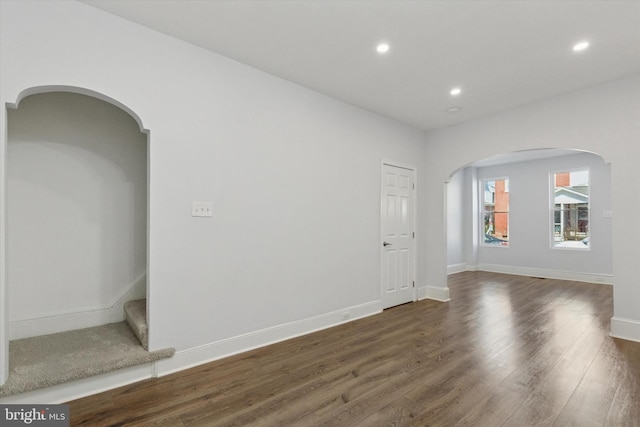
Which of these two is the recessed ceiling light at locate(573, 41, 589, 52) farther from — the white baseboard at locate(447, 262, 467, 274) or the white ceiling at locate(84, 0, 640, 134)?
the white baseboard at locate(447, 262, 467, 274)

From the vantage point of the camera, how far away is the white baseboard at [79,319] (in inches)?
109

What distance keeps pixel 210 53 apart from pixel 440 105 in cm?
302

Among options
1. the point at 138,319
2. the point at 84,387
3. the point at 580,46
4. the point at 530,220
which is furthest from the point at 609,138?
the point at 84,387

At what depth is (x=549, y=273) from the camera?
729cm

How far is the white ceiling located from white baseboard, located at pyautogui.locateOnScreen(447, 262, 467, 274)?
16.4 ft

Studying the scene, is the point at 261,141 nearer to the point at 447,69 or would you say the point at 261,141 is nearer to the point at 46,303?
the point at 447,69

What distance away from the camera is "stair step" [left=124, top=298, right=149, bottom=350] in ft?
8.49

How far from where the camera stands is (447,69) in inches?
129

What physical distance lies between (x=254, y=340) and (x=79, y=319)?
5.66 ft

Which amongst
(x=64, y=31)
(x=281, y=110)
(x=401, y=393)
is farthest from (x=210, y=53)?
(x=401, y=393)

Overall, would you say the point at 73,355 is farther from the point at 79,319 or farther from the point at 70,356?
the point at 79,319

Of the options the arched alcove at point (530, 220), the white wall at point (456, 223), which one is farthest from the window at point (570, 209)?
the white wall at point (456, 223)

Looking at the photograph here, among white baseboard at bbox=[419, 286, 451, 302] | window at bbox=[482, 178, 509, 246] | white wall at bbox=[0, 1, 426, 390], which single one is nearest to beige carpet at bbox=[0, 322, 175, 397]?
white wall at bbox=[0, 1, 426, 390]

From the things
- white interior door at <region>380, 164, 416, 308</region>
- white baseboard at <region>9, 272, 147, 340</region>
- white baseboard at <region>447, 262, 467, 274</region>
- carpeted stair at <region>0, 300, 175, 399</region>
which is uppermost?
white interior door at <region>380, 164, 416, 308</region>
